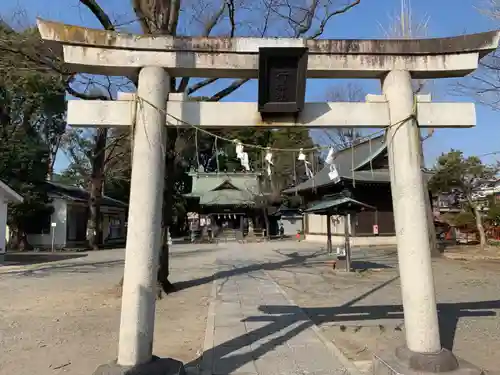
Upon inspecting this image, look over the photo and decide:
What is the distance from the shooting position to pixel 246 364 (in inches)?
205

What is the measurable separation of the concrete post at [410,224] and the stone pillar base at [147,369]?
8.83 ft

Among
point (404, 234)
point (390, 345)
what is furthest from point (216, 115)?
point (390, 345)

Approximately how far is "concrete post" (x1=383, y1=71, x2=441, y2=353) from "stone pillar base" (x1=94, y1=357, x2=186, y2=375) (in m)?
2.69

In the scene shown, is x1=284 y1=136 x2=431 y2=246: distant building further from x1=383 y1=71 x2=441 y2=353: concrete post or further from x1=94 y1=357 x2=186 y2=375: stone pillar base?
x1=94 y1=357 x2=186 y2=375: stone pillar base

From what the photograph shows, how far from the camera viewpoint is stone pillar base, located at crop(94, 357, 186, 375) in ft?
13.8

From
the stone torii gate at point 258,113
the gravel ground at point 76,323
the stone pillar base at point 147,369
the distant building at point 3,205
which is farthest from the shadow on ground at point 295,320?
the distant building at point 3,205

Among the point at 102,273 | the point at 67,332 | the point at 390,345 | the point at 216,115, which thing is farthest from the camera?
the point at 102,273

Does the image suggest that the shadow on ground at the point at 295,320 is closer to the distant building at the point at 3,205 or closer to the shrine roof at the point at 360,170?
the shrine roof at the point at 360,170

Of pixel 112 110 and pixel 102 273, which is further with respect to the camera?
pixel 102 273

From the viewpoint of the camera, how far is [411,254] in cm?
474

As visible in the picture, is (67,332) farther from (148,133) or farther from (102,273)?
(102,273)

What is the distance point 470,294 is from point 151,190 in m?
9.05

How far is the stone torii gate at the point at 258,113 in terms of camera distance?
14.8 ft

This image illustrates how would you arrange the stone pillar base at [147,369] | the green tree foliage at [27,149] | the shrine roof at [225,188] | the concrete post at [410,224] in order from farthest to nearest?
the shrine roof at [225,188] → the green tree foliage at [27,149] → the concrete post at [410,224] → the stone pillar base at [147,369]
